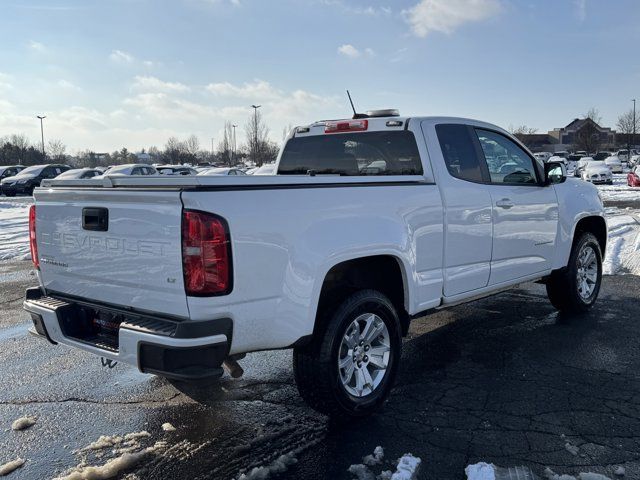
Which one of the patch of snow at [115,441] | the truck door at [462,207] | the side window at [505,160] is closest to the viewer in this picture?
the patch of snow at [115,441]

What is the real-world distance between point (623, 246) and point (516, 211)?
6.04 m

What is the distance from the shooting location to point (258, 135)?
5725 cm

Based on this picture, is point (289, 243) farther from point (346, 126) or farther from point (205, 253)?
point (346, 126)

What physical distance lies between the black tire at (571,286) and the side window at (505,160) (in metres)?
1.17

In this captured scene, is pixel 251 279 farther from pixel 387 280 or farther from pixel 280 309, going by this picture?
pixel 387 280

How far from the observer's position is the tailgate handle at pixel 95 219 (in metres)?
3.28

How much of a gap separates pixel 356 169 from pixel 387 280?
1182mm

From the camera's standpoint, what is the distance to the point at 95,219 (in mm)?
3344

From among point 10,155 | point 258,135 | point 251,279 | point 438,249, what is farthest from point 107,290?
point 10,155

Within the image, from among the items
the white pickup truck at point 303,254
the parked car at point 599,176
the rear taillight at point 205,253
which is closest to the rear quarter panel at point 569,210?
the white pickup truck at point 303,254

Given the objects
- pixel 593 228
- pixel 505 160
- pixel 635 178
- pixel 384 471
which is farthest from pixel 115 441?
pixel 635 178

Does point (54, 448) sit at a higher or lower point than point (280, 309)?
lower

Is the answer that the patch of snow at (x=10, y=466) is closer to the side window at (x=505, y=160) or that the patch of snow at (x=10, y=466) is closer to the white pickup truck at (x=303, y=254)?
the white pickup truck at (x=303, y=254)

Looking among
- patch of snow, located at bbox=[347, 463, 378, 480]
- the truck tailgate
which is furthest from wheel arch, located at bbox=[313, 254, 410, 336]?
the truck tailgate
